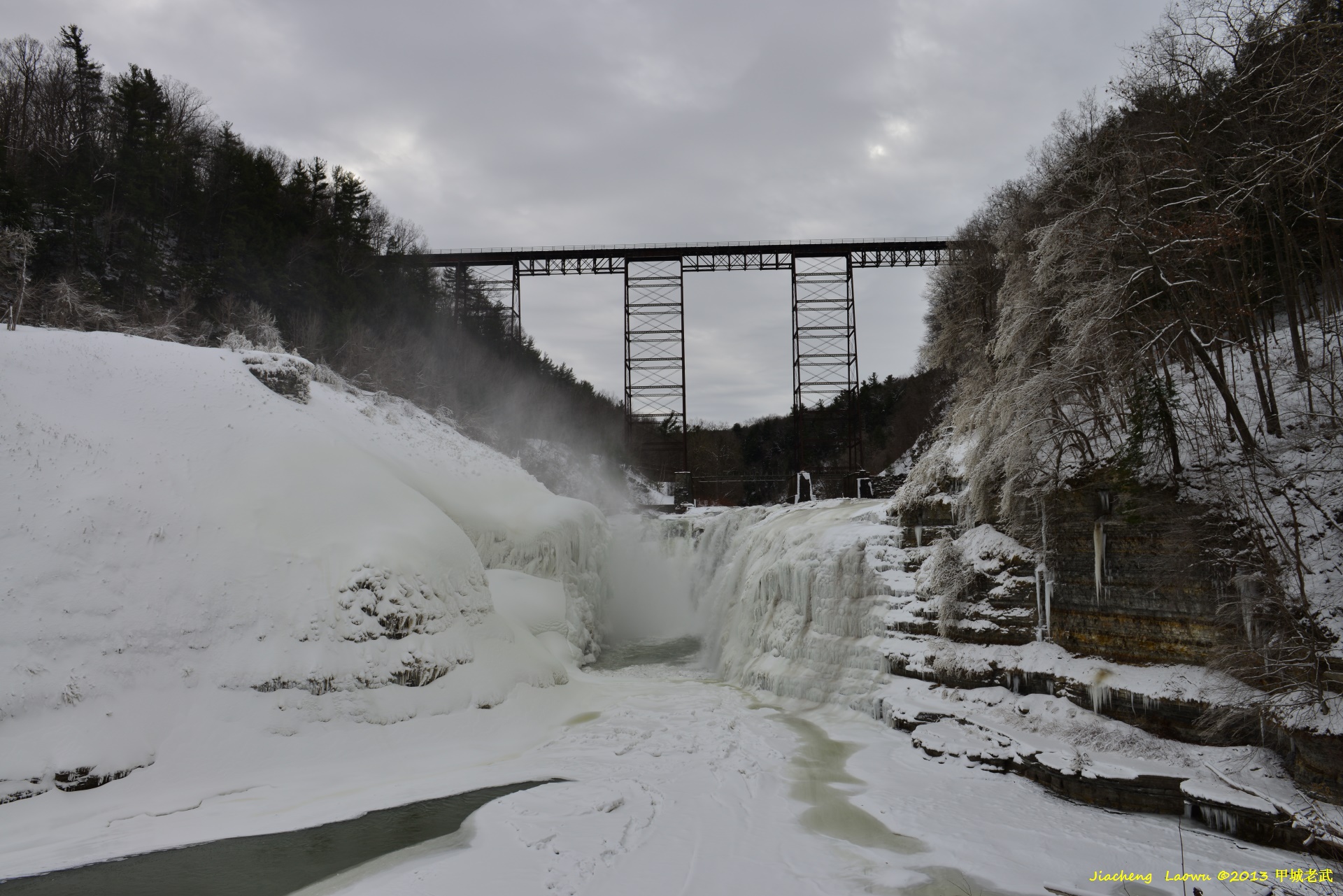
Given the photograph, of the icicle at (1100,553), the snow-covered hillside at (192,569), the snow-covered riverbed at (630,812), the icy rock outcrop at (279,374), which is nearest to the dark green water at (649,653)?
the snow-covered hillside at (192,569)

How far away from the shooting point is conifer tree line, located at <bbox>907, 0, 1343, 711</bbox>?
7902 mm

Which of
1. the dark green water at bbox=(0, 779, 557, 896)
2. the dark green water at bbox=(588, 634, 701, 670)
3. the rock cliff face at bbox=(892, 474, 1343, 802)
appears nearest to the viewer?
the dark green water at bbox=(0, 779, 557, 896)

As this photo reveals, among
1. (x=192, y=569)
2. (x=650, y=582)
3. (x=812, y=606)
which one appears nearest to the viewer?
(x=192, y=569)

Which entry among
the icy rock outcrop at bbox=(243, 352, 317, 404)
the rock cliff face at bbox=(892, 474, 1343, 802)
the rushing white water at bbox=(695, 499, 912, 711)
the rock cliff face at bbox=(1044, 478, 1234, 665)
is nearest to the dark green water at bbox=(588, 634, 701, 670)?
the rushing white water at bbox=(695, 499, 912, 711)

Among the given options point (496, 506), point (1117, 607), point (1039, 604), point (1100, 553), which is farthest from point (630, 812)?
point (496, 506)

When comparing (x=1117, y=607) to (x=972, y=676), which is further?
(x=972, y=676)

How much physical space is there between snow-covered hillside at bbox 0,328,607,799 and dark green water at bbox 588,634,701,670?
2279mm

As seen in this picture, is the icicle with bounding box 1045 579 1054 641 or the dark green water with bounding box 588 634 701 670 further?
the dark green water with bounding box 588 634 701 670

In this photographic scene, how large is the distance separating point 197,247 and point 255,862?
Answer: 2579 centimetres

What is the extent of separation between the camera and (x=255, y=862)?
663 cm

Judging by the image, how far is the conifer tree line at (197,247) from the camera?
20734 mm

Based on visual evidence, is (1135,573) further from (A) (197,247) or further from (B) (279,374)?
(A) (197,247)

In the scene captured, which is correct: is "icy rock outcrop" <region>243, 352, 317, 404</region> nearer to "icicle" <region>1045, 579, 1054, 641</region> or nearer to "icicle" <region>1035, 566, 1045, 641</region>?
"icicle" <region>1035, 566, 1045, 641</region>

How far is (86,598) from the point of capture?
350 inches
